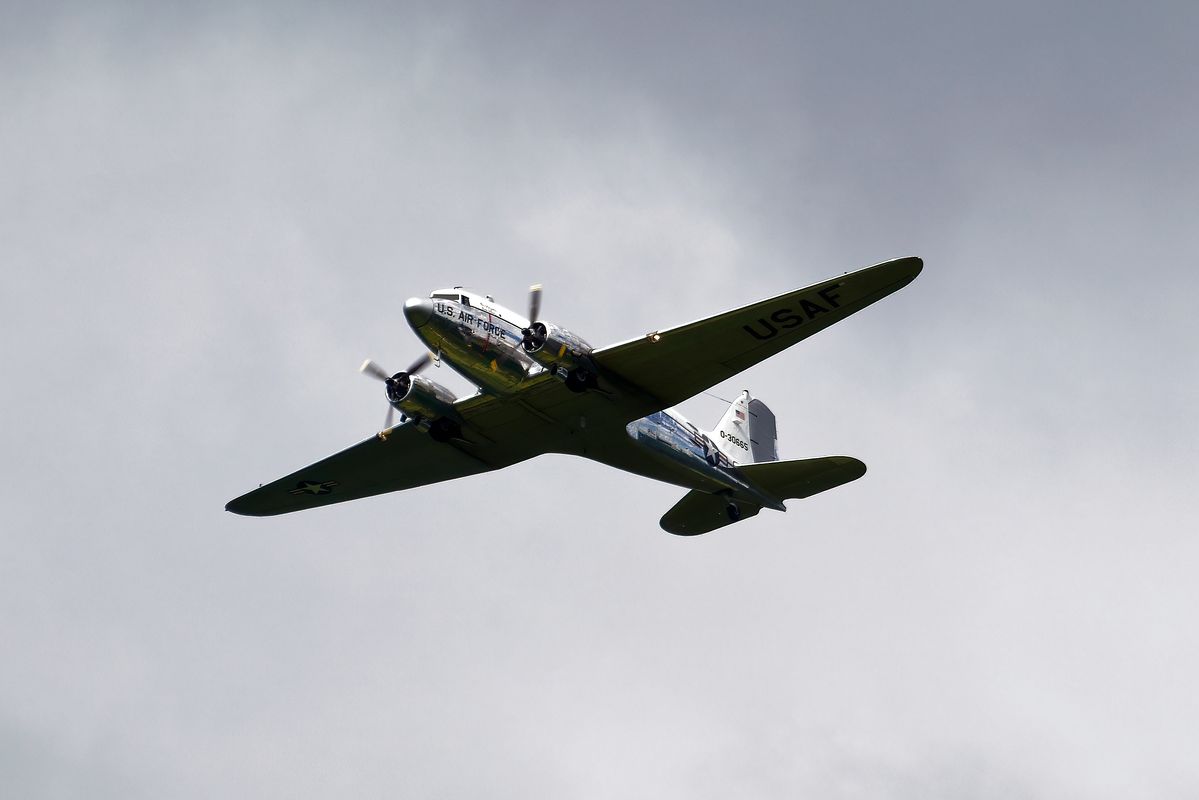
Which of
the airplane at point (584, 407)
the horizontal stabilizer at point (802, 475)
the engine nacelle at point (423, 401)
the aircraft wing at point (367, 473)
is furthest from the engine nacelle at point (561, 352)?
the horizontal stabilizer at point (802, 475)

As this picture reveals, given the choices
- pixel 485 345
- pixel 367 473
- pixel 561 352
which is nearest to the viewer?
pixel 561 352

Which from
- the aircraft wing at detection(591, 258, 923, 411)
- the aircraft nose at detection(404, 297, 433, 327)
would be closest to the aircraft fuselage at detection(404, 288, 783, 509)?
the aircraft nose at detection(404, 297, 433, 327)

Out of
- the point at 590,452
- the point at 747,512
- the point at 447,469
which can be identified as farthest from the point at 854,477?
the point at 447,469

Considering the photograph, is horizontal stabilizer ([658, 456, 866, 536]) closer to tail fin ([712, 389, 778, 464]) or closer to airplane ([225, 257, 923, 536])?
airplane ([225, 257, 923, 536])

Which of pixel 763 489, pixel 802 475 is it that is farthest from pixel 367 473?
pixel 802 475

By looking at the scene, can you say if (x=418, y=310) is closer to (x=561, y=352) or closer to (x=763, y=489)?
(x=561, y=352)

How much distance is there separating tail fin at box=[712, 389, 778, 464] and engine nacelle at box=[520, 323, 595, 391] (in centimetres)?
1180

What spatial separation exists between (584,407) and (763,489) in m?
9.13

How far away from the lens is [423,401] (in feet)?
144

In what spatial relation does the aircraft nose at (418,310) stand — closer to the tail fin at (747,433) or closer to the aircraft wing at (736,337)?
the aircraft wing at (736,337)

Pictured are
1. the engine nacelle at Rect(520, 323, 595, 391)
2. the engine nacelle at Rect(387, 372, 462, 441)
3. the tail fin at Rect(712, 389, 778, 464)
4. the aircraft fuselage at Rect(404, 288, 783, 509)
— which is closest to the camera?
the engine nacelle at Rect(520, 323, 595, 391)

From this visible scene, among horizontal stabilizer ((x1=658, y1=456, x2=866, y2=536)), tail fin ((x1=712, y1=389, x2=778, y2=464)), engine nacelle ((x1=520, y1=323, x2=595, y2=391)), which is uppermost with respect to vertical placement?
tail fin ((x1=712, y1=389, x2=778, y2=464))

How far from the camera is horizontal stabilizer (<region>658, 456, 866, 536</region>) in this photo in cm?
4616

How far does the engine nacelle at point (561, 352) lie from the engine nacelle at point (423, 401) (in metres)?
4.83
